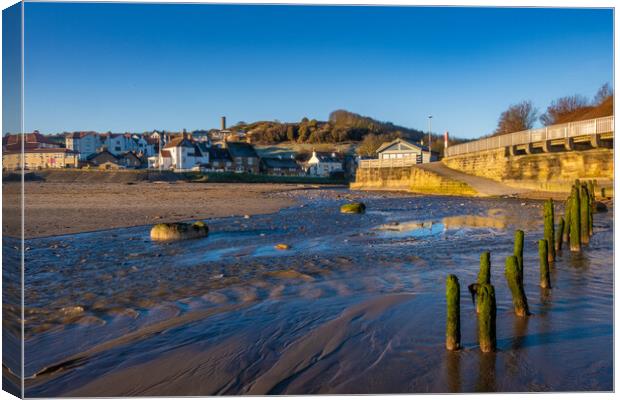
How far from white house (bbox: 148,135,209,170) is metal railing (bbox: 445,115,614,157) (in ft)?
187

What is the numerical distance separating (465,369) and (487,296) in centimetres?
74

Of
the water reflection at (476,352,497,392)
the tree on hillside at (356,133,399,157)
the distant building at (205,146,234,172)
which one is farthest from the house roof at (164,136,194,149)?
the water reflection at (476,352,497,392)

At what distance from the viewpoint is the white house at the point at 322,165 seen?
325 ft

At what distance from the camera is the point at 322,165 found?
99312 millimetres

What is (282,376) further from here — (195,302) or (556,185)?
(556,185)

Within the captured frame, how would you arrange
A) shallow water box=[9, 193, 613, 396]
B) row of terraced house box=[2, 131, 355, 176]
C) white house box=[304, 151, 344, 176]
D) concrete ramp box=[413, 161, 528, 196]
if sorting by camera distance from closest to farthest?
shallow water box=[9, 193, 613, 396], concrete ramp box=[413, 161, 528, 196], row of terraced house box=[2, 131, 355, 176], white house box=[304, 151, 344, 176]

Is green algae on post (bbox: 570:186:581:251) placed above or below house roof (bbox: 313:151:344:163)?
below

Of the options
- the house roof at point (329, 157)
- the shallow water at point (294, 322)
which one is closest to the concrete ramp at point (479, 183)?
the shallow water at point (294, 322)

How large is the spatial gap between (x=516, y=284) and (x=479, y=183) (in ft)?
104

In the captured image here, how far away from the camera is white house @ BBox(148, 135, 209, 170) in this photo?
8500 cm

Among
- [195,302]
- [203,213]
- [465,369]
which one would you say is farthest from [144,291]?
[203,213]

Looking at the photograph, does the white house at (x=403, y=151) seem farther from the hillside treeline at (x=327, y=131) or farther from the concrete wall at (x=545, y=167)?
the hillside treeline at (x=327, y=131)

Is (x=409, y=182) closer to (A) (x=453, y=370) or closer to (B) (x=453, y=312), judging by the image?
(B) (x=453, y=312)

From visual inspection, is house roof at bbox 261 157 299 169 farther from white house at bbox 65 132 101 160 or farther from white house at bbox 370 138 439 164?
white house at bbox 370 138 439 164
